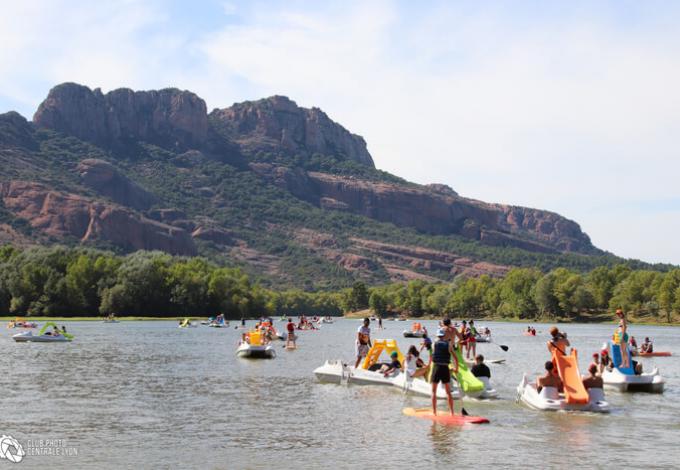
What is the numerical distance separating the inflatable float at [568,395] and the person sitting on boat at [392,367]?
8051 mm

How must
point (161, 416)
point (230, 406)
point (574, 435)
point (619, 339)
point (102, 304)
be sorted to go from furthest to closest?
point (102, 304) → point (619, 339) → point (230, 406) → point (161, 416) → point (574, 435)

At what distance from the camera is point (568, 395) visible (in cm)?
2930

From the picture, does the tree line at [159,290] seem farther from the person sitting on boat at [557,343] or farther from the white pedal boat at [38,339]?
the person sitting on boat at [557,343]

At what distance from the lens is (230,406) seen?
31344 millimetres

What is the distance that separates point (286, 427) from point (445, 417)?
5161 mm

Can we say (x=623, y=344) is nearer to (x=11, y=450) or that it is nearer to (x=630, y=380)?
(x=630, y=380)

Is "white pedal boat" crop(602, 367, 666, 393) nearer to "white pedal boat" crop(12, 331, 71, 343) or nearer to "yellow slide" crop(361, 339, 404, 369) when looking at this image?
"yellow slide" crop(361, 339, 404, 369)

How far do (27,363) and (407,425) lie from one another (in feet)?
109

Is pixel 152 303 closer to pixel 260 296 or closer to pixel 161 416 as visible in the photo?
pixel 260 296

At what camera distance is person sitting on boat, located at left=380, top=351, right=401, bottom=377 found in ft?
123

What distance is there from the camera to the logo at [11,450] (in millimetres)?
21609

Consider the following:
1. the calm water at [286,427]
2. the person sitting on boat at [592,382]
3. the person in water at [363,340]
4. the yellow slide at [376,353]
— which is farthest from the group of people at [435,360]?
the person sitting on boat at [592,382]

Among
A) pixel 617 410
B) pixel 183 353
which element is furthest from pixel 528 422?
pixel 183 353

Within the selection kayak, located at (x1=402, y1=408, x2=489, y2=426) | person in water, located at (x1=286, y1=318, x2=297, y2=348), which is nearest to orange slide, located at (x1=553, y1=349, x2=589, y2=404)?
kayak, located at (x1=402, y1=408, x2=489, y2=426)
